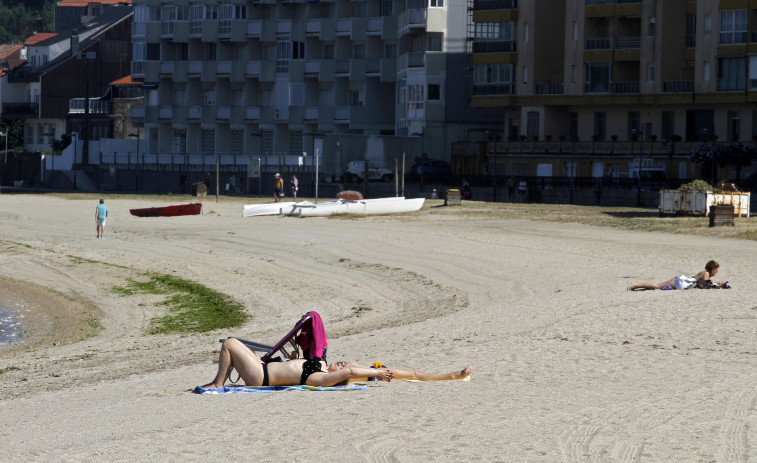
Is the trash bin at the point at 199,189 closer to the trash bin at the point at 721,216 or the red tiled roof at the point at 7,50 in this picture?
the trash bin at the point at 721,216

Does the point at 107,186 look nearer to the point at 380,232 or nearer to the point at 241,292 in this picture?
the point at 380,232

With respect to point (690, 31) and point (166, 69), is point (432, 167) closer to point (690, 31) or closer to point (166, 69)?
point (690, 31)

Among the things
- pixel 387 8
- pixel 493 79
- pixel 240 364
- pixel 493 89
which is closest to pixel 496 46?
pixel 493 79

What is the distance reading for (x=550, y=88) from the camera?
6688 centimetres

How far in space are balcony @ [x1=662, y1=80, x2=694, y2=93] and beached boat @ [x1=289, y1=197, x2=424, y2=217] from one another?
72.0 feet

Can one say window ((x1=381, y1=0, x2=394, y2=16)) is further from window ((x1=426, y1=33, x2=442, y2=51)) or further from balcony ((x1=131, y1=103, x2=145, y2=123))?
balcony ((x1=131, y1=103, x2=145, y2=123))

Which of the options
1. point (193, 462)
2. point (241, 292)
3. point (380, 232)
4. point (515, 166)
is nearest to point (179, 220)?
point (380, 232)

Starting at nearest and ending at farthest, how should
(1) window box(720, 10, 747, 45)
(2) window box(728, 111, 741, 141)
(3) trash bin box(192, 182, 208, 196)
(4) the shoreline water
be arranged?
(4) the shoreline water
(1) window box(720, 10, 747, 45)
(2) window box(728, 111, 741, 141)
(3) trash bin box(192, 182, 208, 196)

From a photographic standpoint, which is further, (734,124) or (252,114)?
(252,114)

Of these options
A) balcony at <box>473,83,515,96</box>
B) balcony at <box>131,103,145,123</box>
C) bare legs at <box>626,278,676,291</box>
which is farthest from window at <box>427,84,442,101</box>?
bare legs at <box>626,278,676,291</box>

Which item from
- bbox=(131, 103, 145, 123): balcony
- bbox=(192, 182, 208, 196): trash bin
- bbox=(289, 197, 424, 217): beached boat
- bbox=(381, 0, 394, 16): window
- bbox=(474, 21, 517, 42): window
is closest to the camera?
bbox=(289, 197, 424, 217): beached boat

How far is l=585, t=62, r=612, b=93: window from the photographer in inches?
2547

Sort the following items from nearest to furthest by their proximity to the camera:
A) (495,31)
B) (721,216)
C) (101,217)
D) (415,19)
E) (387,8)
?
(721,216) < (101,217) < (495,31) < (415,19) < (387,8)

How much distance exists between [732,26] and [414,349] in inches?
1928
